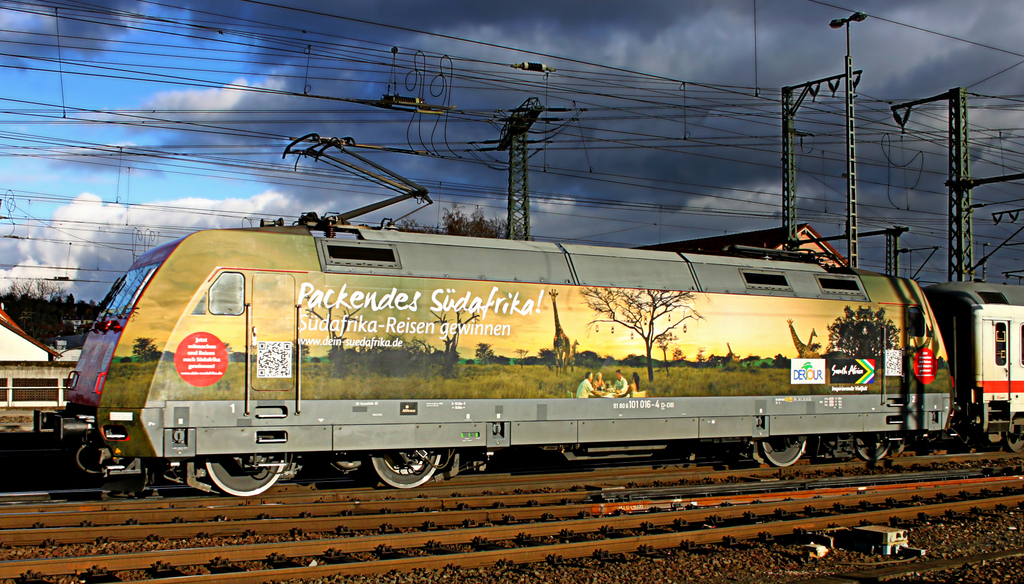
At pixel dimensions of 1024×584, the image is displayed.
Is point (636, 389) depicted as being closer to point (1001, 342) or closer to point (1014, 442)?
point (1001, 342)

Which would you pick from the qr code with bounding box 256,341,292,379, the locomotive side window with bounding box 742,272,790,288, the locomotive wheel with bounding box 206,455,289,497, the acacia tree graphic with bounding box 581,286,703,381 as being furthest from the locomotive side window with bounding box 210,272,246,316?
the locomotive side window with bounding box 742,272,790,288

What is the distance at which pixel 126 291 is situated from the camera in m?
10.7

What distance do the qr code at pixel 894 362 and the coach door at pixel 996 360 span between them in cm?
295

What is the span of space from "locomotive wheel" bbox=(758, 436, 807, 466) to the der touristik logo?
121cm

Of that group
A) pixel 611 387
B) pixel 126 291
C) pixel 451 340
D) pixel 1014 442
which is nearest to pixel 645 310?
pixel 611 387

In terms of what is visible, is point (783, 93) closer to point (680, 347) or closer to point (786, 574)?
point (680, 347)

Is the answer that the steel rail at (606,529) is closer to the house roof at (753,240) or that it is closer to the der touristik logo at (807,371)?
the der touristik logo at (807,371)

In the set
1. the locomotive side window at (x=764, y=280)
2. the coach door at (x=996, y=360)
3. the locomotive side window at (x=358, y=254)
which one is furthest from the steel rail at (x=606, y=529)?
the coach door at (x=996, y=360)

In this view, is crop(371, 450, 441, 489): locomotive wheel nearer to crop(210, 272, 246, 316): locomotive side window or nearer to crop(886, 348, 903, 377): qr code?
crop(210, 272, 246, 316): locomotive side window

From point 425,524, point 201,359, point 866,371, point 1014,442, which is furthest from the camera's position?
point 1014,442

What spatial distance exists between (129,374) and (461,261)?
4.79 m

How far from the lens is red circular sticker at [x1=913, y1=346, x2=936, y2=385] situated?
15648mm

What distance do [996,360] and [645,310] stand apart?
31.4 ft

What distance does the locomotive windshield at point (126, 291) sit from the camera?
33.5ft
